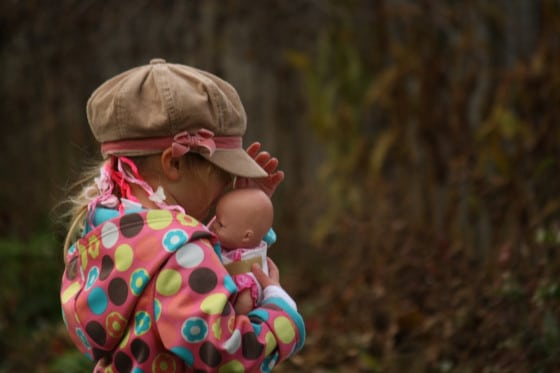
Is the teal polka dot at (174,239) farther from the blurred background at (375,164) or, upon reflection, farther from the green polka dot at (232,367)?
the blurred background at (375,164)

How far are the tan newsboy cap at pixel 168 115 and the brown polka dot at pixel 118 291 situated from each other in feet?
1.18

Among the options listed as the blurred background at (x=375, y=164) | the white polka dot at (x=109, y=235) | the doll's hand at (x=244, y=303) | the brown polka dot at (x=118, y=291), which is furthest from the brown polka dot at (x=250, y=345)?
the blurred background at (x=375, y=164)

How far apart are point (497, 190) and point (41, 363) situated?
3.00 m

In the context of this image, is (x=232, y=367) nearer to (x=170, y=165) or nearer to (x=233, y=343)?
(x=233, y=343)

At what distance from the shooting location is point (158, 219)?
2.17 metres

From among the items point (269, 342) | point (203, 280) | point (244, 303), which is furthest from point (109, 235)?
point (269, 342)

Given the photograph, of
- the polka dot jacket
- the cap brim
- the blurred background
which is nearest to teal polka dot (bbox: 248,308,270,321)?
the polka dot jacket

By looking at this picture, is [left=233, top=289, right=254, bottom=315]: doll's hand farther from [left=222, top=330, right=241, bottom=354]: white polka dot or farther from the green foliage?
the green foliage

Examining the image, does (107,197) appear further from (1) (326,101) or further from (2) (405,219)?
(1) (326,101)

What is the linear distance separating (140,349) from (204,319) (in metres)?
0.22

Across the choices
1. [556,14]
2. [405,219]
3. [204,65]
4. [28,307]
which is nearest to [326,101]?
[204,65]

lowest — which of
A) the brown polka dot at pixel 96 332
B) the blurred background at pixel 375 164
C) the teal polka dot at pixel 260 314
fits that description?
the blurred background at pixel 375 164

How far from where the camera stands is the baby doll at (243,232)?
227 centimetres

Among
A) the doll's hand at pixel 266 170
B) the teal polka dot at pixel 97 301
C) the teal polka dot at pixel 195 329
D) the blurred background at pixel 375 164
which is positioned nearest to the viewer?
the teal polka dot at pixel 195 329
